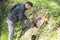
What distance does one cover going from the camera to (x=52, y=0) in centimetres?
974

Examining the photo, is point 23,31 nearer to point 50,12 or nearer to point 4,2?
point 50,12

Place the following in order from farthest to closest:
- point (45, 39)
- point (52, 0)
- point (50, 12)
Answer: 1. point (52, 0)
2. point (50, 12)
3. point (45, 39)

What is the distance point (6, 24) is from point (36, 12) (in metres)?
1.09

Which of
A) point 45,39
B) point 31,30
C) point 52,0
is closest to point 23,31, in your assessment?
point 31,30

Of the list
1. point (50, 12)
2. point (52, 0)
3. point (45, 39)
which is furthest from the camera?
point (52, 0)

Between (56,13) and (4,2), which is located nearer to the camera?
(56,13)

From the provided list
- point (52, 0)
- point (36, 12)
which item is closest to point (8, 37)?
point (36, 12)

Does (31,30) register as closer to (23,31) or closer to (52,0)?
(23,31)

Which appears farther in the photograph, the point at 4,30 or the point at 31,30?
the point at 4,30

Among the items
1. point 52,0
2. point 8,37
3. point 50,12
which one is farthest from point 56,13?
point 8,37

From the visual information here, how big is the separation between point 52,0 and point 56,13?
2.91 ft

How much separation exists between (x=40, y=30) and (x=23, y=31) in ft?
1.96

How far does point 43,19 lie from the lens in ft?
29.3

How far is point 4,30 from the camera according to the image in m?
9.51
